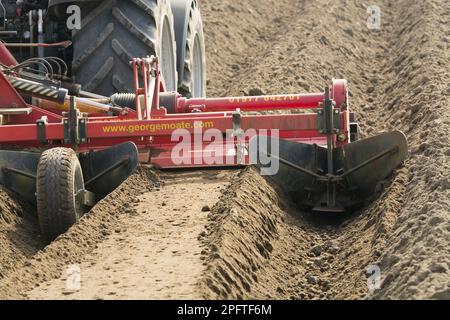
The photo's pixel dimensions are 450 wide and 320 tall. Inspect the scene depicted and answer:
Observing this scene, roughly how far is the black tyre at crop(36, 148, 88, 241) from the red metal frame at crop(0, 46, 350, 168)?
0.77 meters

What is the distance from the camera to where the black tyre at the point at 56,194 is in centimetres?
668

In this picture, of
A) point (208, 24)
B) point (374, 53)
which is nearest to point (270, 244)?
point (374, 53)

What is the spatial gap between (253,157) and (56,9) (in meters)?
1.79

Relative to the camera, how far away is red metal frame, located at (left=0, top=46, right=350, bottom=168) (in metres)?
7.55

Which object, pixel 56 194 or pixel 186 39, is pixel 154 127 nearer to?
pixel 56 194

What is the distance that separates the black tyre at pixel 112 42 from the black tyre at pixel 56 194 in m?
1.58

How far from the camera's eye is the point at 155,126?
759 centimetres

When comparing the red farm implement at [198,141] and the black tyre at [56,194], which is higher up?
the red farm implement at [198,141]

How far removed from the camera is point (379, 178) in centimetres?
771

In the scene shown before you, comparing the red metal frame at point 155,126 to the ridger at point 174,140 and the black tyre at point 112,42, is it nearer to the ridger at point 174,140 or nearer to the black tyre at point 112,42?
the ridger at point 174,140

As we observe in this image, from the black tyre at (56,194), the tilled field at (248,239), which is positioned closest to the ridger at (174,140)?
the tilled field at (248,239)

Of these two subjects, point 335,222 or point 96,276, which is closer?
point 96,276
